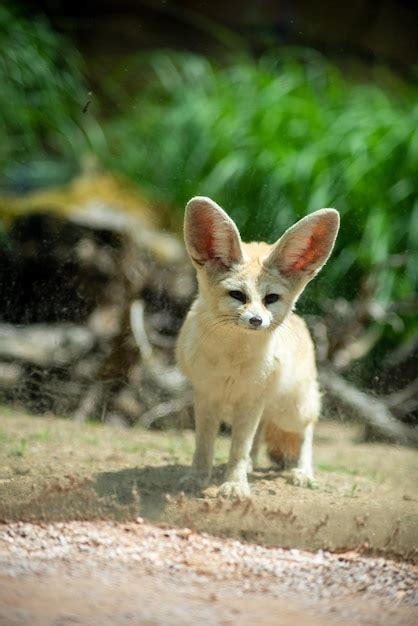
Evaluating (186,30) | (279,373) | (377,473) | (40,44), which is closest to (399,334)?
(377,473)

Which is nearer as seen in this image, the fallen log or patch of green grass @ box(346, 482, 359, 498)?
patch of green grass @ box(346, 482, 359, 498)

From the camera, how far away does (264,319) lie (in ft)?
9.86

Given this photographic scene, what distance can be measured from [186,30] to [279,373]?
322 cm

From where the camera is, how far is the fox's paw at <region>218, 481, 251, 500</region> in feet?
10.0

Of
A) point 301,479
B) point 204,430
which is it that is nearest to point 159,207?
point 204,430

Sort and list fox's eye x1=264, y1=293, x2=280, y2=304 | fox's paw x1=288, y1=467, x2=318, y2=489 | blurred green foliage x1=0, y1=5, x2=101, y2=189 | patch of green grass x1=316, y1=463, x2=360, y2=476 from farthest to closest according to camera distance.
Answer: blurred green foliage x1=0, y1=5, x2=101, y2=189, patch of green grass x1=316, y1=463, x2=360, y2=476, fox's paw x1=288, y1=467, x2=318, y2=489, fox's eye x1=264, y1=293, x2=280, y2=304

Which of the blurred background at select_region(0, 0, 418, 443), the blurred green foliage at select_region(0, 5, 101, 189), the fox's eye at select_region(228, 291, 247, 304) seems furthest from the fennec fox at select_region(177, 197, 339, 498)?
the blurred green foliage at select_region(0, 5, 101, 189)

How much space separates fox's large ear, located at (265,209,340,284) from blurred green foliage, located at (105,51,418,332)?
0.90 feet

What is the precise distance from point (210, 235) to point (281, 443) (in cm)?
94

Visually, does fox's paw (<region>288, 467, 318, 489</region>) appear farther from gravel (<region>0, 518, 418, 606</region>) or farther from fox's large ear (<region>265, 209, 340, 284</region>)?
fox's large ear (<region>265, 209, 340, 284</region>)

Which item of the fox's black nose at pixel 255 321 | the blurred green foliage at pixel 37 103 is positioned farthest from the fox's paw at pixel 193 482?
the blurred green foliage at pixel 37 103

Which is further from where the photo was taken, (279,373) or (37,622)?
(279,373)

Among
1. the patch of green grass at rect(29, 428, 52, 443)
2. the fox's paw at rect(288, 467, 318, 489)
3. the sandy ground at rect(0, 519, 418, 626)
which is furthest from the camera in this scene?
the patch of green grass at rect(29, 428, 52, 443)

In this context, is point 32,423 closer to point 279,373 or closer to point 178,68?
point 279,373
